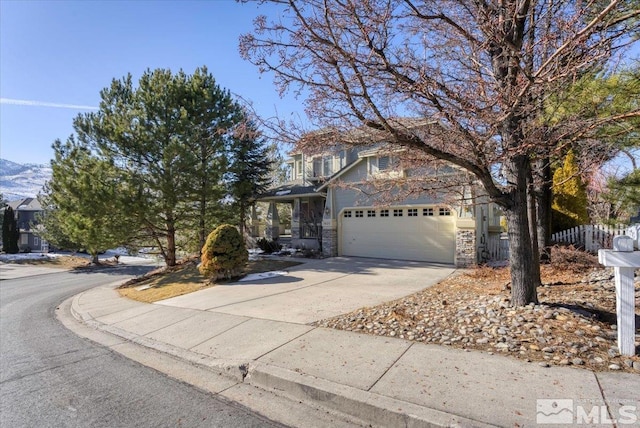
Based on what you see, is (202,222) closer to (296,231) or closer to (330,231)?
(296,231)

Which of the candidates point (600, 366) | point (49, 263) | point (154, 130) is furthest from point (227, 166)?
point (49, 263)

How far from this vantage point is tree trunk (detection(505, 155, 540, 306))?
5145 mm

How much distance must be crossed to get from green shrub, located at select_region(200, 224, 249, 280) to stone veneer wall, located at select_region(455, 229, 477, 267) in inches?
299

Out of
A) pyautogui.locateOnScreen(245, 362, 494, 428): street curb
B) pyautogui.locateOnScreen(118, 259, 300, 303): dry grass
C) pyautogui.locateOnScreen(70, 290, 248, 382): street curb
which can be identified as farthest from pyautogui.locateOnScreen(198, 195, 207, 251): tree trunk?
pyautogui.locateOnScreen(245, 362, 494, 428): street curb

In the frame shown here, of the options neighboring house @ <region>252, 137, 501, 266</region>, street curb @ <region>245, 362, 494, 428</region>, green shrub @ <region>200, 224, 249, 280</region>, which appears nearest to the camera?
street curb @ <region>245, 362, 494, 428</region>

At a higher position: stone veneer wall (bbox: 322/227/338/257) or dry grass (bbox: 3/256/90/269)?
stone veneer wall (bbox: 322/227/338/257)

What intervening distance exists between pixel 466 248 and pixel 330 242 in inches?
243

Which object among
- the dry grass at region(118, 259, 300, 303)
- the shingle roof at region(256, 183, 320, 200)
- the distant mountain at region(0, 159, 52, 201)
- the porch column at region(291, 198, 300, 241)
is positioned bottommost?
the dry grass at region(118, 259, 300, 303)

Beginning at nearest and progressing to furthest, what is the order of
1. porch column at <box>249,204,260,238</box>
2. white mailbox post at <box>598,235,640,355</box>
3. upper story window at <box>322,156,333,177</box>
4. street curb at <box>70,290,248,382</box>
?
white mailbox post at <box>598,235,640,355</box>, street curb at <box>70,290,248,382</box>, upper story window at <box>322,156,333,177</box>, porch column at <box>249,204,260,238</box>

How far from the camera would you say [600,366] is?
351 centimetres

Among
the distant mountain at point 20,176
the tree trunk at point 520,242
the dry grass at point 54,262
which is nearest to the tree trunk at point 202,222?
the tree trunk at point 520,242

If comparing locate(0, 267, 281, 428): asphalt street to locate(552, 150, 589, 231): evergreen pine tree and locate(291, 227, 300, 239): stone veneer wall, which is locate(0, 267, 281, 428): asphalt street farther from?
locate(552, 150, 589, 231): evergreen pine tree

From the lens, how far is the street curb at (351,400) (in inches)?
113

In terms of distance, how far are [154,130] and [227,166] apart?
3.41m
